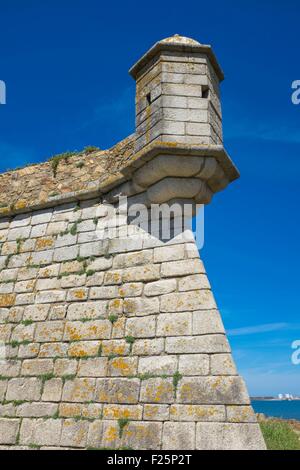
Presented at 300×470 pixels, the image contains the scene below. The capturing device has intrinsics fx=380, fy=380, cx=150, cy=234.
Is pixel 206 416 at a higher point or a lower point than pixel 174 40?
lower

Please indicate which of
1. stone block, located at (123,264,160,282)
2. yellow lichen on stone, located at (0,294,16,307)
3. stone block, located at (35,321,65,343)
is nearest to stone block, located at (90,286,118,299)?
stone block, located at (123,264,160,282)

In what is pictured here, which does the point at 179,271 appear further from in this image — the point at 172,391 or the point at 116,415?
the point at 116,415

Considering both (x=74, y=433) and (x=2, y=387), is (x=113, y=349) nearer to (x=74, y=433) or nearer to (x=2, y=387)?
(x=74, y=433)

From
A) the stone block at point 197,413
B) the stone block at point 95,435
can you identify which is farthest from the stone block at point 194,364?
the stone block at point 95,435

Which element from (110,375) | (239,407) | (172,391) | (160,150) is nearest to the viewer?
(239,407)

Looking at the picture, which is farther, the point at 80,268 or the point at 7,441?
the point at 80,268

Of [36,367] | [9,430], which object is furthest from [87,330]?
[9,430]

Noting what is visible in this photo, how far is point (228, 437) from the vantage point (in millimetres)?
3395

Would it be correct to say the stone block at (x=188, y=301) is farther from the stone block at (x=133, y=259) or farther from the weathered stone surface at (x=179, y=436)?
the weathered stone surface at (x=179, y=436)

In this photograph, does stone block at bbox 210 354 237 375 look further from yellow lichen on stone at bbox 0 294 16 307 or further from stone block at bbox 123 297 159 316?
yellow lichen on stone at bbox 0 294 16 307

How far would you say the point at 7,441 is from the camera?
421 centimetres

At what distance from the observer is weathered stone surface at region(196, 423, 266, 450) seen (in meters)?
3.33

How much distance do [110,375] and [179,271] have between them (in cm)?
136
